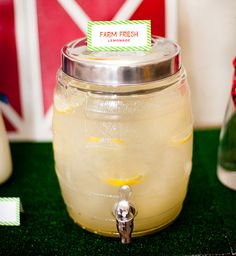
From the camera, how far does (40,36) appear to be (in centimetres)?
114

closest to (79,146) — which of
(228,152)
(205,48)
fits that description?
(228,152)

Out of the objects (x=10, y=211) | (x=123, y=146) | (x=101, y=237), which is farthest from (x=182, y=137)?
(x=10, y=211)

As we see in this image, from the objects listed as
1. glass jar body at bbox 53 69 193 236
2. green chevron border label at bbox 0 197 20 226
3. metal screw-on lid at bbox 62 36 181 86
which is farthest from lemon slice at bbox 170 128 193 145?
green chevron border label at bbox 0 197 20 226

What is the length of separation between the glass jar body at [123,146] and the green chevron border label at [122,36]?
0.26 ft

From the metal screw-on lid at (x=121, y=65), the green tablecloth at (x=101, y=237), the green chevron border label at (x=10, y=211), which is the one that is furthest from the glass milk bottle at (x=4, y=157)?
the metal screw-on lid at (x=121, y=65)

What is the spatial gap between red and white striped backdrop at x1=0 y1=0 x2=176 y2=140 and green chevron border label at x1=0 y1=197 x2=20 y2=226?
36cm

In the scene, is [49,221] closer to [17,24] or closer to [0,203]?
[0,203]

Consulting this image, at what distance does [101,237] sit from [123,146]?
209 mm

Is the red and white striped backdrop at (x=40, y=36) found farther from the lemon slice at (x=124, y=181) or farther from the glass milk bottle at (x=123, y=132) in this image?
the lemon slice at (x=124, y=181)

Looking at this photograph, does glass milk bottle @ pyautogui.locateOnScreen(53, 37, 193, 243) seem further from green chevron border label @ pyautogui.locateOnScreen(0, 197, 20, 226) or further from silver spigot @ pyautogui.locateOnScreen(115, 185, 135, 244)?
green chevron border label @ pyautogui.locateOnScreen(0, 197, 20, 226)

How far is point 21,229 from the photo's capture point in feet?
2.95

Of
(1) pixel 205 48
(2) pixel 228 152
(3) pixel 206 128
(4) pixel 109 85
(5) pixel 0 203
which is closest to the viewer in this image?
(4) pixel 109 85

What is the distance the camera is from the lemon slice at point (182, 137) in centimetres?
81

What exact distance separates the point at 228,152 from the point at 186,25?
0.34 metres
